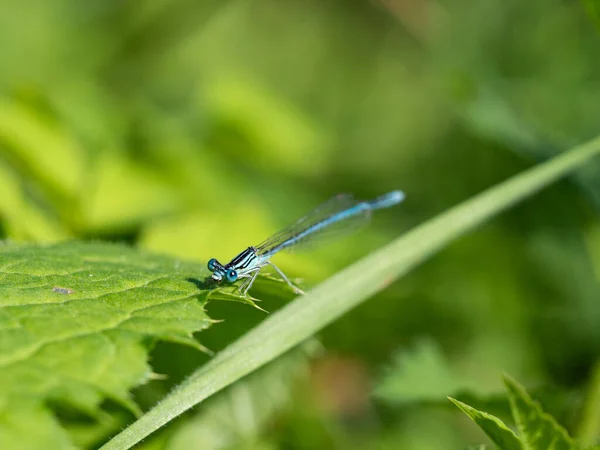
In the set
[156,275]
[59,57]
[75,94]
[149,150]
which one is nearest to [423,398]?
[156,275]

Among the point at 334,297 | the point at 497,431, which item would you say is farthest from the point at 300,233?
the point at 497,431

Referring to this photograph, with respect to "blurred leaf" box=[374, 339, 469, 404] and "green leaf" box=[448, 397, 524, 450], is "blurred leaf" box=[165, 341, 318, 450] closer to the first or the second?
"blurred leaf" box=[374, 339, 469, 404]

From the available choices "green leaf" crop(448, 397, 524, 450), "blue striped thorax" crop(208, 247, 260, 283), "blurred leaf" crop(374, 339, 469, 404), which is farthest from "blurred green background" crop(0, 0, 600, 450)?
"green leaf" crop(448, 397, 524, 450)

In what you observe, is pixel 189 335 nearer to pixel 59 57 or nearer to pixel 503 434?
pixel 503 434

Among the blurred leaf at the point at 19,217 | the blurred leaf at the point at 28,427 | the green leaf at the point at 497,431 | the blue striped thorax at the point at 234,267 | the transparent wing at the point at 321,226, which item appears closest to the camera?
the blurred leaf at the point at 28,427

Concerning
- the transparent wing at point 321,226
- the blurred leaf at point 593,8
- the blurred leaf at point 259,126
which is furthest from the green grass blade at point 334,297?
the blurred leaf at point 259,126

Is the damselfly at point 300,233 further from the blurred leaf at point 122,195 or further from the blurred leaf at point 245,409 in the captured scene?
the blurred leaf at point 122,195

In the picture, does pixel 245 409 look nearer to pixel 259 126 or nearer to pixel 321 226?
pixel 321 226
